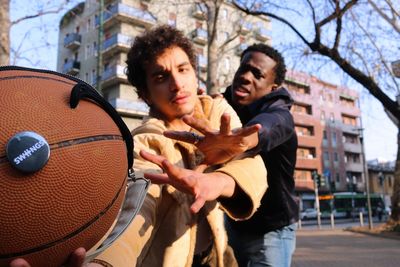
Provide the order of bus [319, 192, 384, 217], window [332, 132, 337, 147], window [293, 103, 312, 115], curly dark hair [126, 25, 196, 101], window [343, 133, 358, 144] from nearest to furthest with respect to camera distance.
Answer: curly dark hair [126, 25, 196, 101]
bus [319, 192, 384, 217]
window [293, 103, 312, 115]
window [332, 132, 337, 147]
window [343, 133, 358, 144]

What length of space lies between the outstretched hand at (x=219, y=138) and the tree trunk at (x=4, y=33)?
7.15 metres

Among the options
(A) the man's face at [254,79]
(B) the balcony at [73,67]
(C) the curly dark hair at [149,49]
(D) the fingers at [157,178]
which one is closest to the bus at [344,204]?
(B) the balcony at [73,67]

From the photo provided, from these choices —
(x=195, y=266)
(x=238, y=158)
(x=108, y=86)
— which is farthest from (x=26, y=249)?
(x=108, y=86)

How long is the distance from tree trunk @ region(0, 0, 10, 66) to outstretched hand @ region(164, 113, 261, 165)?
715 centimetres

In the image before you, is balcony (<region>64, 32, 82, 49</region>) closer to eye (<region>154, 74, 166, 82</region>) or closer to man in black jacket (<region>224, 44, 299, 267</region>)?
man in black jacket (<region>224, 44, 299, 267</region>)

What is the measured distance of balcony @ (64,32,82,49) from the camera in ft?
120

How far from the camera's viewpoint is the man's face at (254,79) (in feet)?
9.82

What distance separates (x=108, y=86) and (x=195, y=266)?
34.8m

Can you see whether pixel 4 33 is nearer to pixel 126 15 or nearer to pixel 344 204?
pixel 126 15

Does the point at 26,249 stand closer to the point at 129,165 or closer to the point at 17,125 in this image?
the point at 17,125

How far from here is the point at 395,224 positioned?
1731 cm

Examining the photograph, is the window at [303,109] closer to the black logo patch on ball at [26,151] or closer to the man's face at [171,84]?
the man's face at [171,84]

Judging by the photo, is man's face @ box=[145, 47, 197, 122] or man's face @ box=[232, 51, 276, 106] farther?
man's face @ box=[232, 51, 276, 106]

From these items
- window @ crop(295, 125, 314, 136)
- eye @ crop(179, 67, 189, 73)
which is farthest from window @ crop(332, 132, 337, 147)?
eye @ crop(179, 67, 189, 73)
